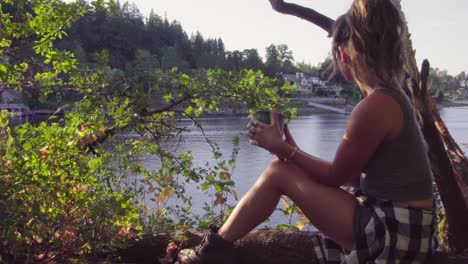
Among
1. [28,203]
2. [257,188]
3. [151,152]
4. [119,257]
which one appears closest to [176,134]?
[151,152]

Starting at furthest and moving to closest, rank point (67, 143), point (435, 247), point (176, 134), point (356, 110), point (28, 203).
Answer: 1. point (176, 134)
2. point (67, 143)
3. point (28, 203)
4. point (435, 247)
5. point (356, 110)

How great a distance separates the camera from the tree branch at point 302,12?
333 cm

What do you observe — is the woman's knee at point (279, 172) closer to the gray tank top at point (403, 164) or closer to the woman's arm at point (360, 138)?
the woman's arm at point (360, 138)

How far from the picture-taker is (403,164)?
5.76 feet

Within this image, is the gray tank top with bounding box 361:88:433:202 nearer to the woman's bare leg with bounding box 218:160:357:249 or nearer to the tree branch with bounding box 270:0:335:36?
the woman's bare leg with bounding box 218:160:357:249

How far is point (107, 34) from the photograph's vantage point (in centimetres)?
2939

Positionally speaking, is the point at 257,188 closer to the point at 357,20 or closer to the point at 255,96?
the point at 357,20

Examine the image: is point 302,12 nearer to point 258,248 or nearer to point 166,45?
point 258,248

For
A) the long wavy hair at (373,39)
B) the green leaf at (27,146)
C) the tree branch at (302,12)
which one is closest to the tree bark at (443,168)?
the tree branch at (302,12)

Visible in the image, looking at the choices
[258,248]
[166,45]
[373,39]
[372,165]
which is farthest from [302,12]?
[166,45]

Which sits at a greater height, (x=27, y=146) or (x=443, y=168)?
(x=27, y=146)

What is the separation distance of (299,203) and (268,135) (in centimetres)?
25

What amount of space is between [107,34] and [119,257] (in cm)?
2810

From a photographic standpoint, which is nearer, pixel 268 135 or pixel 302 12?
pixel 268 135
